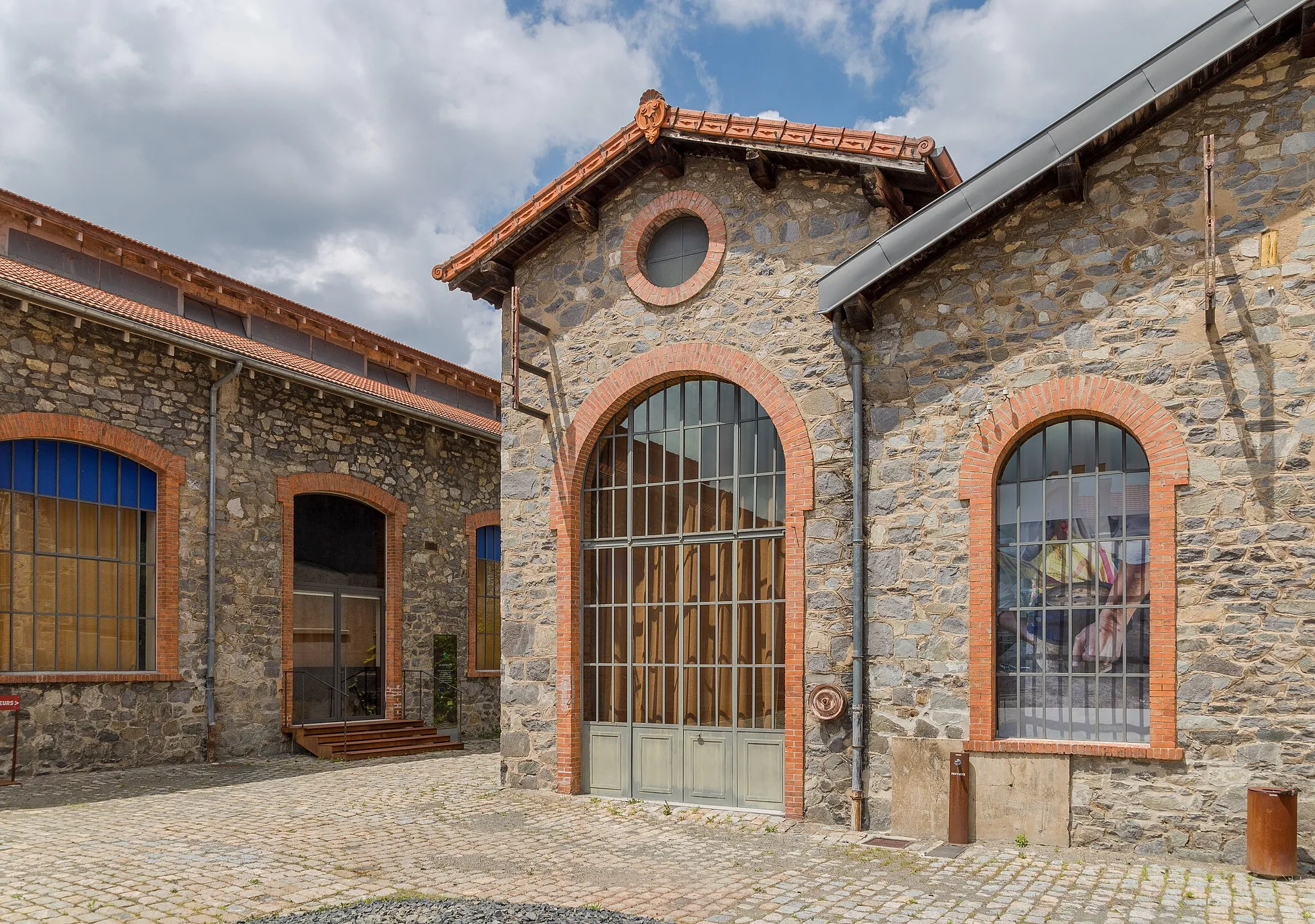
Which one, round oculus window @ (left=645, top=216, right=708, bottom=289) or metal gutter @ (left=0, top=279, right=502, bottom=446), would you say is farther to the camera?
metal gutter @ (left=0, top=279, right=502, bottom=446)

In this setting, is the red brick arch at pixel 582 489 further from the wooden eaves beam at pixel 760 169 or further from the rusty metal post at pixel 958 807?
the wooden eaves beam at pixel 760 169

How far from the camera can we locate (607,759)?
11.2m

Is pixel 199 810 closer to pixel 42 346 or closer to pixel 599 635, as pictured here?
pixel 599 635

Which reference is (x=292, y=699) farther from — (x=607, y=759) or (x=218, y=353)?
(x=607, y=759)

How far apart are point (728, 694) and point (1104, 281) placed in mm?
5015

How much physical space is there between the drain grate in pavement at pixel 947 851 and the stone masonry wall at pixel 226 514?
949cm

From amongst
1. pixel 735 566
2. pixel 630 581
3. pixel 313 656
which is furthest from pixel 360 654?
pixel 735 566

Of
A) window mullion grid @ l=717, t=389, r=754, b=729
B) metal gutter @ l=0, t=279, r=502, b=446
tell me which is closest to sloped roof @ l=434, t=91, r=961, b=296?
window mullion grid @ l=717, t=389, r=754, b=729

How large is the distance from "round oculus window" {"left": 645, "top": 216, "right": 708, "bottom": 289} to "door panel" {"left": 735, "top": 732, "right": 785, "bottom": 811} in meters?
4.59

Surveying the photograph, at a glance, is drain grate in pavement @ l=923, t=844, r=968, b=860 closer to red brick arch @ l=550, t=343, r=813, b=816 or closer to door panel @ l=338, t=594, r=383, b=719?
red brick arch @ l=550, t=343, r=813, b=816

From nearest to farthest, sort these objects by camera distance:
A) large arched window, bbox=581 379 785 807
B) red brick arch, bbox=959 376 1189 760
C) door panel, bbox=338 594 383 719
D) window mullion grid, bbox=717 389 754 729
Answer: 1. red brick arch, bbox=959 376 1189 760
2. large arched window, bbox=581 379 785 807
3. window mullion grid, bbox=717 389 754 729
4. door panel, bbox=338 594 383 719

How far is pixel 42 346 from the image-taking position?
40.4ft

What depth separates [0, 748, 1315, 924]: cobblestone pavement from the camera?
6.92 metres

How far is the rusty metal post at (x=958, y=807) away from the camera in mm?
8867
